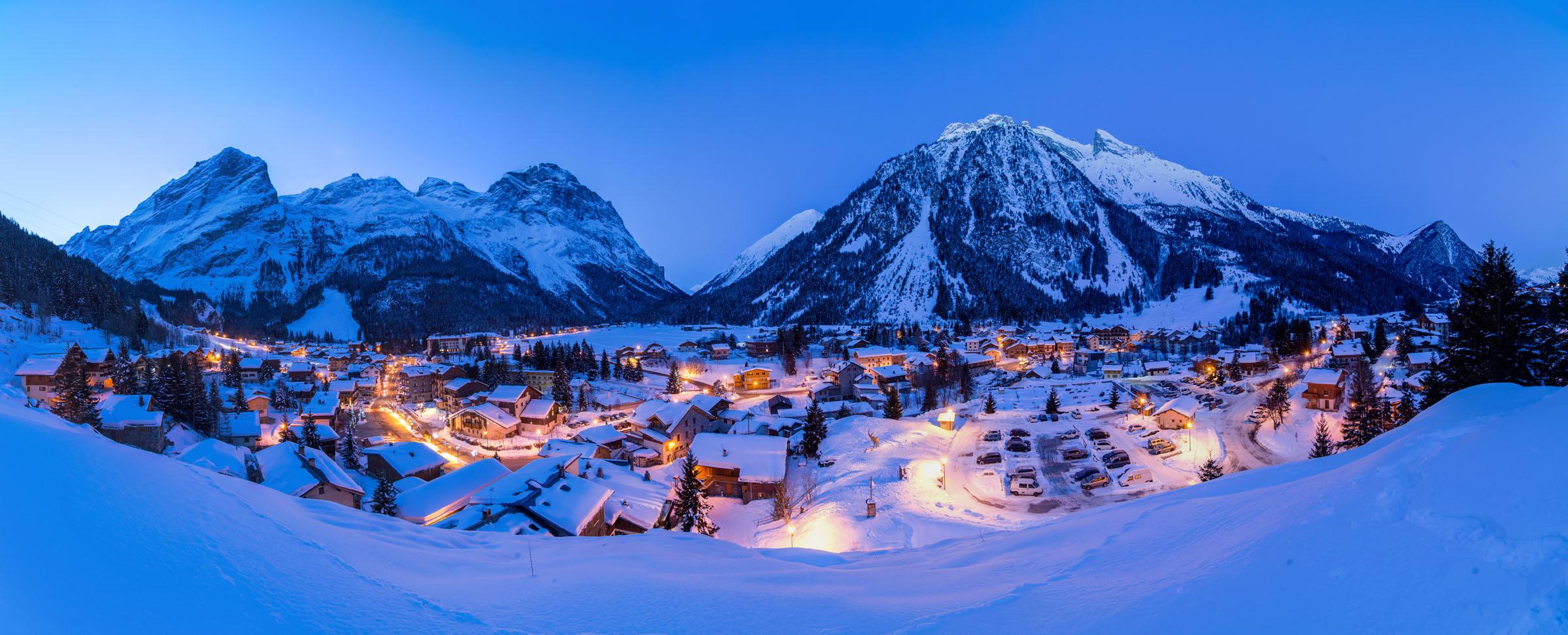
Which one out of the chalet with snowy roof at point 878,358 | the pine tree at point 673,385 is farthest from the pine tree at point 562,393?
the chalet with snowy roof at point 878,358

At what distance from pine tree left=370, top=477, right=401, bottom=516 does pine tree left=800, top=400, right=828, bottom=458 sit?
19.8 m

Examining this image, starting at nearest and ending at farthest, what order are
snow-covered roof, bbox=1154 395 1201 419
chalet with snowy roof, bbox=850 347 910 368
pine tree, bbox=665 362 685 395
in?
snow-covered roof, bbox=1154 395 1201 419, pine tree, bbox=665 362 685 395, chalet with snowy roof, bbox=850 347 910 368

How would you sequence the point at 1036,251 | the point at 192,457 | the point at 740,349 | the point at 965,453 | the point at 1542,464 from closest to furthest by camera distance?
the point at 1542,464
the point at 192,457
the point at 965,453
the point at 740,349
the point at 1036,251

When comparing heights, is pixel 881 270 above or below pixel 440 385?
above

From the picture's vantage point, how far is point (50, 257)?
70250 millimetres

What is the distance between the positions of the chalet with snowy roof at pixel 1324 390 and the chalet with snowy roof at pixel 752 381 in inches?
1739

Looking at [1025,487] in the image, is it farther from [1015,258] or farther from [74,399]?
[1015,258]

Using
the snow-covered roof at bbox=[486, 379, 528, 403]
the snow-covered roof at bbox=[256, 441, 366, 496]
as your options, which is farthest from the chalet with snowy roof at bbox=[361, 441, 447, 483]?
the snow-covered roof at bbox=[486, 379, 528, 403]

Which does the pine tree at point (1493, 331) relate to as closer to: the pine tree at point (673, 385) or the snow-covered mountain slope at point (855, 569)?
the snow-covered mountain slope at point (855, 569)

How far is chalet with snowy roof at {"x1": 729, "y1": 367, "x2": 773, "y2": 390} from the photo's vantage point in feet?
209

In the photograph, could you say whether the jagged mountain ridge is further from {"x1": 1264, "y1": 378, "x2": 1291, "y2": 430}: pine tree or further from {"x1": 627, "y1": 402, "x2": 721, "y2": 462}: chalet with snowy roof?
{"x1": 627, "y1": 402, "x2": 721, "y2": 462}: chalet with snowy roof

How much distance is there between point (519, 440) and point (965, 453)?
99.5 feet

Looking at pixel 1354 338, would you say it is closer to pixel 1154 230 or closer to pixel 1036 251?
pixel 1036 251

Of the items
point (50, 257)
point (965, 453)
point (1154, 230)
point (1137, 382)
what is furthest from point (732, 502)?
point (1154, 230)
